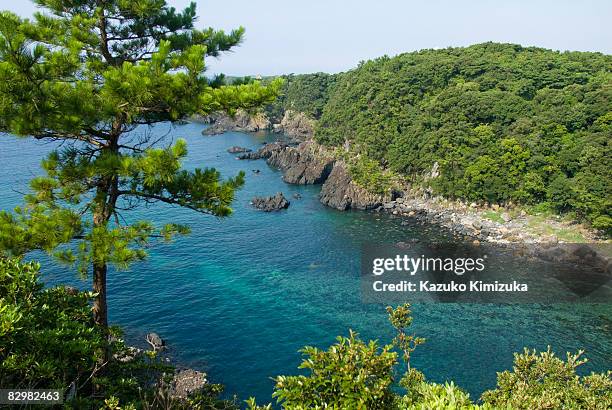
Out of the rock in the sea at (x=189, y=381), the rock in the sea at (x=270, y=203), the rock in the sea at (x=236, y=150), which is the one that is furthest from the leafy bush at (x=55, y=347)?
the rock in the sea at (x=236, y=150)

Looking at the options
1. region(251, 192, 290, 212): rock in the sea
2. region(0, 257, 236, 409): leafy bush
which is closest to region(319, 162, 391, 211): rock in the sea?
region(251, 192, 290, 212): rock in the sea

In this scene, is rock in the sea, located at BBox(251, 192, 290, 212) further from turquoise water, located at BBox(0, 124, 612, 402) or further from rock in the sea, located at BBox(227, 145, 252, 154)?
rock in the sea, located at BBox(227, 145, 252, 154)

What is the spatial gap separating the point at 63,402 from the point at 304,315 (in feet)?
86.2

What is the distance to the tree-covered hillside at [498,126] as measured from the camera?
4894cm

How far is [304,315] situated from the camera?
111 feet

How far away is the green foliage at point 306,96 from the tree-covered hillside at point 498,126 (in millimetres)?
28075

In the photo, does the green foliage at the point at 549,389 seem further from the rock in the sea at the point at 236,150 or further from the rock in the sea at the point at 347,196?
the rock in the sea at the point at 236,150

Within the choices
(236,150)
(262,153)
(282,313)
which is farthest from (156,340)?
(236,150)

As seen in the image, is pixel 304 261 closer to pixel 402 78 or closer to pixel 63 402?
pixel 63 402

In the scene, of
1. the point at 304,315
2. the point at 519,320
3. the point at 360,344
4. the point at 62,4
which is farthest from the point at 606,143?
the point at 62,4

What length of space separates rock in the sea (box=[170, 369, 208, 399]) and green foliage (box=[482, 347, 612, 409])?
15372 mm

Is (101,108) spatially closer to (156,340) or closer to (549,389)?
(549,389)

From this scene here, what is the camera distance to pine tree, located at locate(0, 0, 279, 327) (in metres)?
9.80

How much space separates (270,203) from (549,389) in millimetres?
46665
